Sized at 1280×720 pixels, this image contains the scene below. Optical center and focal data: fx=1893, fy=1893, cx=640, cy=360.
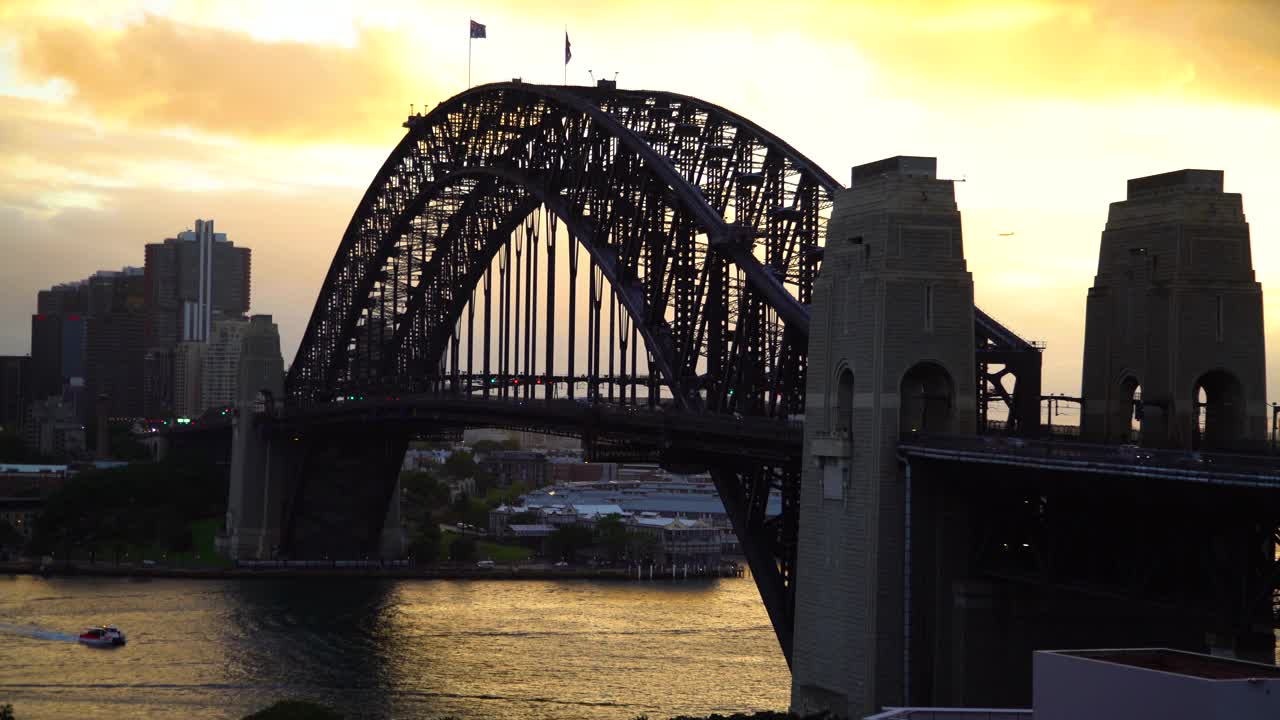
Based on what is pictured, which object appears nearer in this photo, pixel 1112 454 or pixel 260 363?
pixel 1112 454

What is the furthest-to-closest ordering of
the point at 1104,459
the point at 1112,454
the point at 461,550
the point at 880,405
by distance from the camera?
the point at 461,550
the point at 880,405
the point at 1112,454
the point at 1104,459

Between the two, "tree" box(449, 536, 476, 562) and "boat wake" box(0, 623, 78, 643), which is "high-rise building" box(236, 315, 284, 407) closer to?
"tree" box(449, 536, 476, 562)

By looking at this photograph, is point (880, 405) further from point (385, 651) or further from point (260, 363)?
point (260, 363)

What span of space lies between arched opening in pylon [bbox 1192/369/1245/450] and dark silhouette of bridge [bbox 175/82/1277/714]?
8 cm

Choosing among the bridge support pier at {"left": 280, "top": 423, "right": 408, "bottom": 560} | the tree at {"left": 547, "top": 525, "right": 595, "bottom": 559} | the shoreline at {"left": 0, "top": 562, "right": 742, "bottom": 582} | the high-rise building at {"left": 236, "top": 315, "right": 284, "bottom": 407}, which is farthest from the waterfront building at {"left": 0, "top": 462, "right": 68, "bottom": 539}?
the tree at {"left": 547, "top": 525, "right": 595, "bottom": 559}

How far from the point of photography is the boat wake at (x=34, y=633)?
84.7 meters

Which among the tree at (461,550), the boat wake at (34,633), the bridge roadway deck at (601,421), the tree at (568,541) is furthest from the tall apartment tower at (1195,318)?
the tree at (568,541)

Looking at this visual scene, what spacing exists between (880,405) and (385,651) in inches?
1737

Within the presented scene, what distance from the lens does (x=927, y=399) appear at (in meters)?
43.5

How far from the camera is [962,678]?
40.8 meters

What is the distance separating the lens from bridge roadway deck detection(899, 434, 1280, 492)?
105ft

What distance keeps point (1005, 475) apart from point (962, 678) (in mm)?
4700

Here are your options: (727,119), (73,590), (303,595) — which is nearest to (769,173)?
(727,119)

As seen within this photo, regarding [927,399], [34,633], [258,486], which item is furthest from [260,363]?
[927,399]
